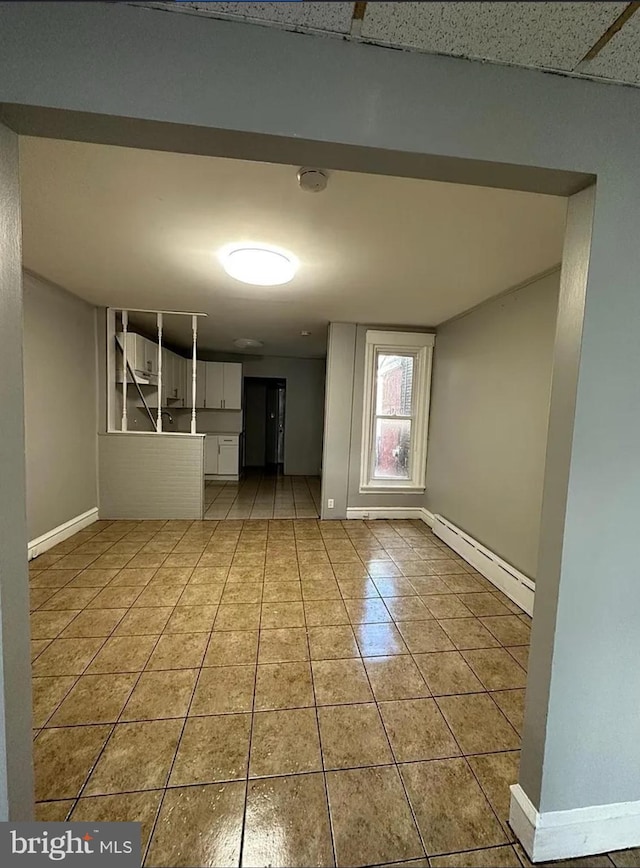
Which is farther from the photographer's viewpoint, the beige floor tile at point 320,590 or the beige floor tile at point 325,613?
the beige floor tile at point 320,590

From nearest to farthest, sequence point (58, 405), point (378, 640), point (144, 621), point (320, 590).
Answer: point (378, 640) → point (144, 621) → point (320, 590) → point (58, 405)

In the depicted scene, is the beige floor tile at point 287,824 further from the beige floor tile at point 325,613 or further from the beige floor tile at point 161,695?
the beige floor tile at point 325,613

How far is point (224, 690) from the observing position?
5.81ft

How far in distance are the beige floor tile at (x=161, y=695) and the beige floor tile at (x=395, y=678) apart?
0.92 meters

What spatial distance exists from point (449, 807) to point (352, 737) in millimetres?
411

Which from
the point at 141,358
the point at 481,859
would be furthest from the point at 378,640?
the point at 141,358

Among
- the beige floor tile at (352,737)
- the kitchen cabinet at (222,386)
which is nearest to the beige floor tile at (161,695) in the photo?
the beige floor tile at (352,737)

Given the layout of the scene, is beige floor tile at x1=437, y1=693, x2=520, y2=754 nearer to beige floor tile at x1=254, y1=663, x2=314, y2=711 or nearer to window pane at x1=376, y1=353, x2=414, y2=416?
beige floor tile at x1=254, y1=663, x2=314, y2=711

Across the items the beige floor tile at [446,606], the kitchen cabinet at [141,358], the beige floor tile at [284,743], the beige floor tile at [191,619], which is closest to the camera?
the beige floor tile at [284,743]

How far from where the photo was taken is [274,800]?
4.18 feet

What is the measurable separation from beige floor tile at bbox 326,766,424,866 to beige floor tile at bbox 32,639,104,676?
1429 mm

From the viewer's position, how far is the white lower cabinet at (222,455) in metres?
6.36

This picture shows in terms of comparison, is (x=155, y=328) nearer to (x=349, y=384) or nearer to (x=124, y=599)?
(x=349, y=384)

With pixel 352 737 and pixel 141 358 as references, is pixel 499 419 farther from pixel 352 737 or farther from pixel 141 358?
pixel 141 358
